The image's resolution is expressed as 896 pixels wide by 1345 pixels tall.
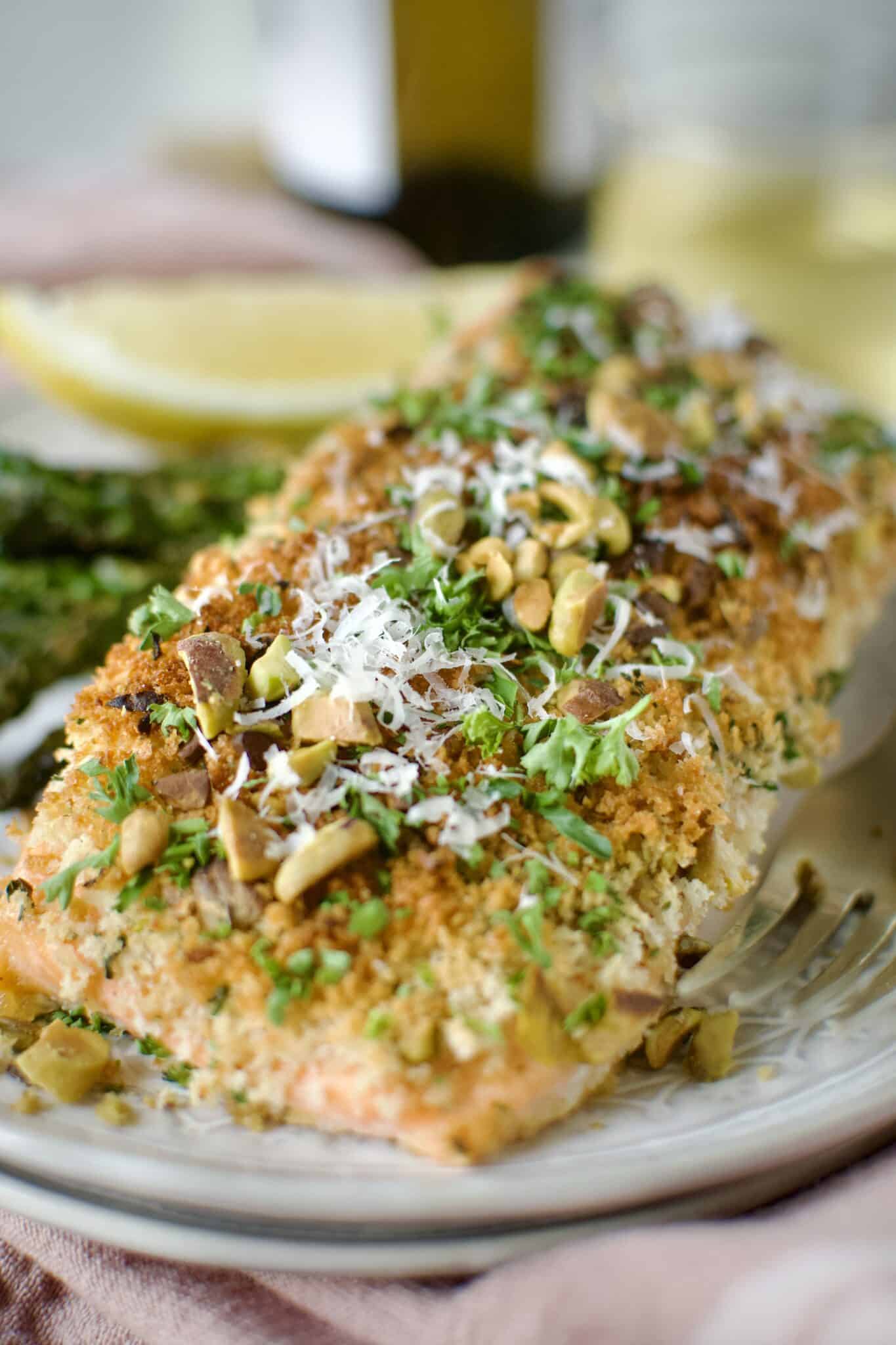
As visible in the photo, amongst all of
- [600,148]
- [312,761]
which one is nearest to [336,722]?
[312,761]

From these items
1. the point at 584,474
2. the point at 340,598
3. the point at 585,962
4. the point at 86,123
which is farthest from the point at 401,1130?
the point at 86,123

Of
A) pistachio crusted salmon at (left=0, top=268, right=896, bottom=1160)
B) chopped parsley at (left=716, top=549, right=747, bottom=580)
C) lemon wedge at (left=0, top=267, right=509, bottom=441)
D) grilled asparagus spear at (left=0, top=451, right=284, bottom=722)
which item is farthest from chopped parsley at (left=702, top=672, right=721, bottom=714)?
lemon wedge at (left=0, top=267, right=509, bottom=441)

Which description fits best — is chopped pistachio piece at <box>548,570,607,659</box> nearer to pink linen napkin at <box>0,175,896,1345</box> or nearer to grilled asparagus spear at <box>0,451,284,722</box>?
pink linen napkin at <box>0,175,896,1345</box>

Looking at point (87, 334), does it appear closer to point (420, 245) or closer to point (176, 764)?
point (420, 245)

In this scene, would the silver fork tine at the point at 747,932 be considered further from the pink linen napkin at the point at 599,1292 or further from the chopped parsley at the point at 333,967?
the chopped parsley at the point at 333,967

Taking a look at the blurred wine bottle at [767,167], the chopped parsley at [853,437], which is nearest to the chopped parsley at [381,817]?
the chopped parsley at [853,437]
